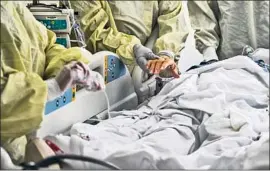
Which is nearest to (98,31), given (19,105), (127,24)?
(127,24)

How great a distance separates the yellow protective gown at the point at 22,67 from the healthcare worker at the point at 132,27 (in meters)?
0.52

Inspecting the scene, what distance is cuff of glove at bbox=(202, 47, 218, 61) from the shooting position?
8.16 feet

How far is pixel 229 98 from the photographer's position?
1846mm

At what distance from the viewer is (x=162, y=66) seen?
1.99 metres

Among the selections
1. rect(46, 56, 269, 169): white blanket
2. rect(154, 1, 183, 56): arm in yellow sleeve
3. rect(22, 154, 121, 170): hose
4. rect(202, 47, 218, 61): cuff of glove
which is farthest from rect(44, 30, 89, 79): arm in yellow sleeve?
rect(202, 47, 218, 61): cuff of glove

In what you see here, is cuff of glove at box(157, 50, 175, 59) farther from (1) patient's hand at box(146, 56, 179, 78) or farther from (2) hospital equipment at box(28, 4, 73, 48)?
(2) hospital equipment at box(28, 4, 73, 48)

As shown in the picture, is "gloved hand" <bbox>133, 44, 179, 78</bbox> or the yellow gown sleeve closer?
the yellow gown sleeve

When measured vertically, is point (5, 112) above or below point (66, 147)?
above

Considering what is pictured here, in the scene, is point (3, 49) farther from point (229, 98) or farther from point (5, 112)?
point (229, 98)

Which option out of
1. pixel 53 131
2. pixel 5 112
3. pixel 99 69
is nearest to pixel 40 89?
pixel 5 112

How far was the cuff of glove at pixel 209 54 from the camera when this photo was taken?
8.16ft

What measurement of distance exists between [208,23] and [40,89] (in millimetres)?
1609

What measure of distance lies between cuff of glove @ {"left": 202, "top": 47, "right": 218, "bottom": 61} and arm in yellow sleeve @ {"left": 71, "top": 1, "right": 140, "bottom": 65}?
42cm

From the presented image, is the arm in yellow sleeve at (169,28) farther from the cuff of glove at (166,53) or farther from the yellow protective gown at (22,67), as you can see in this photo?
the yellow protective gown at (22,67)
